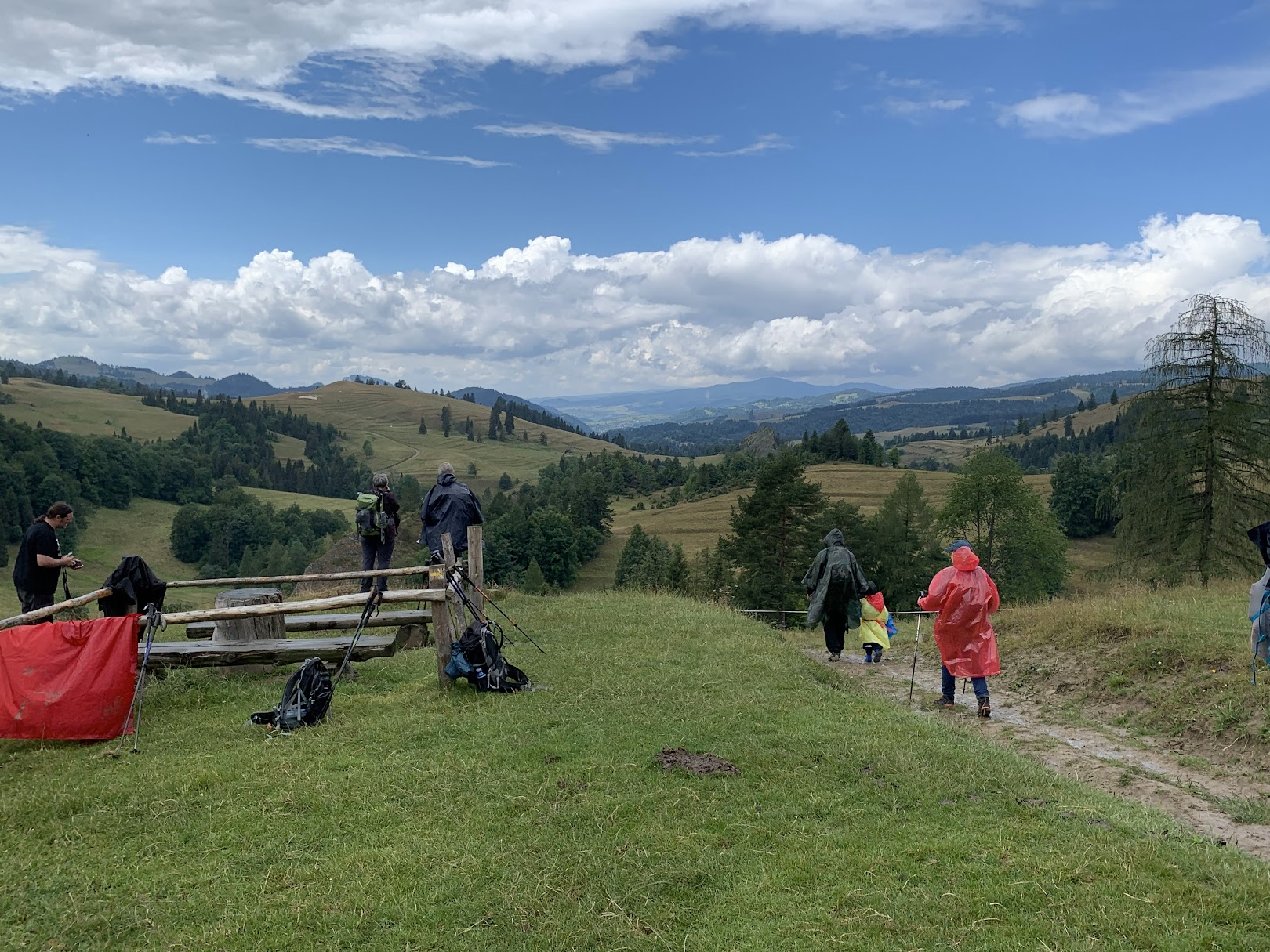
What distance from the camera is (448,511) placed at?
1384 centimetres

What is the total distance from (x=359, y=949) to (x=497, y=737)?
3.46 m

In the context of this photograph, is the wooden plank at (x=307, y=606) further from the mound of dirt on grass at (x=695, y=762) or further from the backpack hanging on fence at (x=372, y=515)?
the backpack hanging on fence at (x=372, y=515)

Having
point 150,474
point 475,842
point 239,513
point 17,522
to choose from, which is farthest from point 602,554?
point 475,842

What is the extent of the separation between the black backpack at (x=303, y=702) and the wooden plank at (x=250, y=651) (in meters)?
1.33

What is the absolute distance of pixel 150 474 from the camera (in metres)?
136

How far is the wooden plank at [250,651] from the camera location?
10.4 meters

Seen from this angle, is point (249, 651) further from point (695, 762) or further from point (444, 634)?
point (695, 762)

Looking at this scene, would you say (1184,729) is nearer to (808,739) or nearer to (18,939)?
(808,739)

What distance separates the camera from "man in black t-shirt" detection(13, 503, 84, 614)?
416 inches

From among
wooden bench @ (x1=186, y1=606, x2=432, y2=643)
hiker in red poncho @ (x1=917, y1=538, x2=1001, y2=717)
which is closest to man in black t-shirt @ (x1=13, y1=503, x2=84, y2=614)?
wooden bench @ (x1=186, y1=606, x2=432, y2=643)

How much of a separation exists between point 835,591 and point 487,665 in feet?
24.6

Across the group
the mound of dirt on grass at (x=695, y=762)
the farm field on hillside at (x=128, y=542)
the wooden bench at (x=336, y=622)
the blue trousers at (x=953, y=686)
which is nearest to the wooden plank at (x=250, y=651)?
the wooden bench at (x=336, y=622)

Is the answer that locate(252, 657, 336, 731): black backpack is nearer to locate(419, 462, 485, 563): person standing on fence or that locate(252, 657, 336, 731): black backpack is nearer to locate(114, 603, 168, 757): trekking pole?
locate(114, 603, 168, 757): trekking pole

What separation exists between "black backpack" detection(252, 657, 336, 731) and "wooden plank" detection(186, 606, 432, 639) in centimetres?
207
